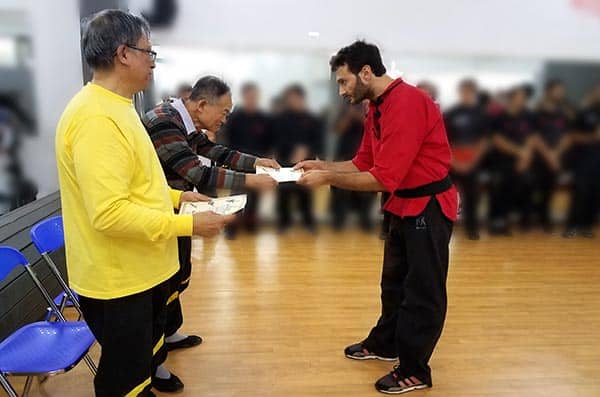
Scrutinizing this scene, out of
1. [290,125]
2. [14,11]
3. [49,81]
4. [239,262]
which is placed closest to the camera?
[14,11]

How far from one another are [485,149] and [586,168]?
119 centimetres

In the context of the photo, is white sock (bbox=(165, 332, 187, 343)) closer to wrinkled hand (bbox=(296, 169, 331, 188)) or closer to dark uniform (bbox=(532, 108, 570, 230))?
wrinkled hand (bbox=(296, 169, 331, 188))

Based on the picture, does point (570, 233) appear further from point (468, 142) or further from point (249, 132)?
point (249, 132)

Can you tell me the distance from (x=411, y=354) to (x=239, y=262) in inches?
87.3

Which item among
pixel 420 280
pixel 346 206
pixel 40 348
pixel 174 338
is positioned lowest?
pixel 174 338

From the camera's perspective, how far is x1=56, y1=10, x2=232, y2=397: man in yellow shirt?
4.21ft

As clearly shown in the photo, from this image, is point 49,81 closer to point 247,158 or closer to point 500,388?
point 247,158

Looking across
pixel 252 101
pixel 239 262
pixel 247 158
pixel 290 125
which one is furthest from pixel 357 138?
pixel 247 158

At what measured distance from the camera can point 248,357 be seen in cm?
256

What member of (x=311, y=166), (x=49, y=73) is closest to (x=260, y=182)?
(x=311, y=166)

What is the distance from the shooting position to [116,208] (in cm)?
128

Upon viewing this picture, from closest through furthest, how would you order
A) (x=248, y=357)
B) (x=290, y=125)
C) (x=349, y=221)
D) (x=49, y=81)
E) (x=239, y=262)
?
(x=248, y=357) → (x=49, y=81) → (x=239, y=262) → (x=290, y=125) → (x=349, y=221)

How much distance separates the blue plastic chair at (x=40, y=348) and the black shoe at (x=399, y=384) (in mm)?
1293

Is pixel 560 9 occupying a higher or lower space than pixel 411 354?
higher
